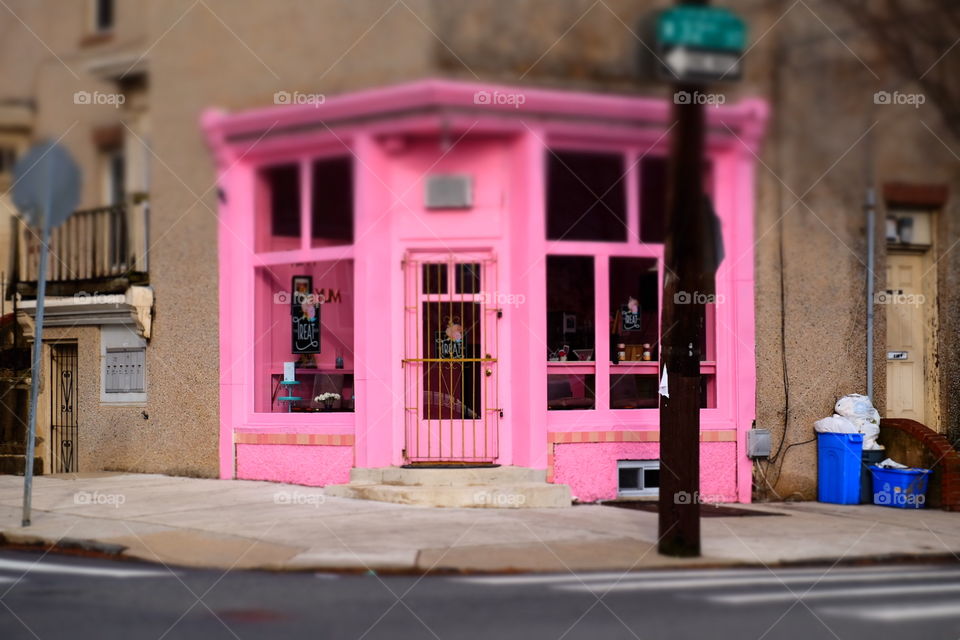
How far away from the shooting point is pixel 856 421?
1414cm

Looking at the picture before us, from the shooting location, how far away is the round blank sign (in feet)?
36.4

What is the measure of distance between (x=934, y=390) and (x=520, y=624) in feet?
33.1

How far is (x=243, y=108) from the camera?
14297mm

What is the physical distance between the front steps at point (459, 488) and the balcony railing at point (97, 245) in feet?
14.7

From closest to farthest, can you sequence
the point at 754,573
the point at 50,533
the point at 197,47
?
the point at 754,573 → the point at 50,533 → the point at 197,47

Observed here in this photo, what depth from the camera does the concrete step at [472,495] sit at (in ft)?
41.0

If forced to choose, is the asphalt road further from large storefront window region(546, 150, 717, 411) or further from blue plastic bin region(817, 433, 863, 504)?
large storefront window region(546, 150, 717, 411)

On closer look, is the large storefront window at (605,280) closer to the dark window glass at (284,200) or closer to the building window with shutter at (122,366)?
the dark window glass at (284,200)

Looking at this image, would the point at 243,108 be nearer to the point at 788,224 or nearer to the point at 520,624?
the point at 788,224

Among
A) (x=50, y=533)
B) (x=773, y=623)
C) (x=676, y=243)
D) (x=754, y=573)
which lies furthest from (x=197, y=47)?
(x=773, y=623)

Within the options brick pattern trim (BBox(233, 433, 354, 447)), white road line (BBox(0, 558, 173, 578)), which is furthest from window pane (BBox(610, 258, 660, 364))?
white road line (BBox(0, 558, 173, 578))

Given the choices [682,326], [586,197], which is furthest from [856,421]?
[682,326]

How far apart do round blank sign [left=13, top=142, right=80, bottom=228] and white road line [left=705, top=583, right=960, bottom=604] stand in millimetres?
6958

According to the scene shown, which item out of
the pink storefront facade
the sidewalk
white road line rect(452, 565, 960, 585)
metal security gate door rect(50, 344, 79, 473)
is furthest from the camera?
metal security gate door rect(50, 344, 79, 473)
